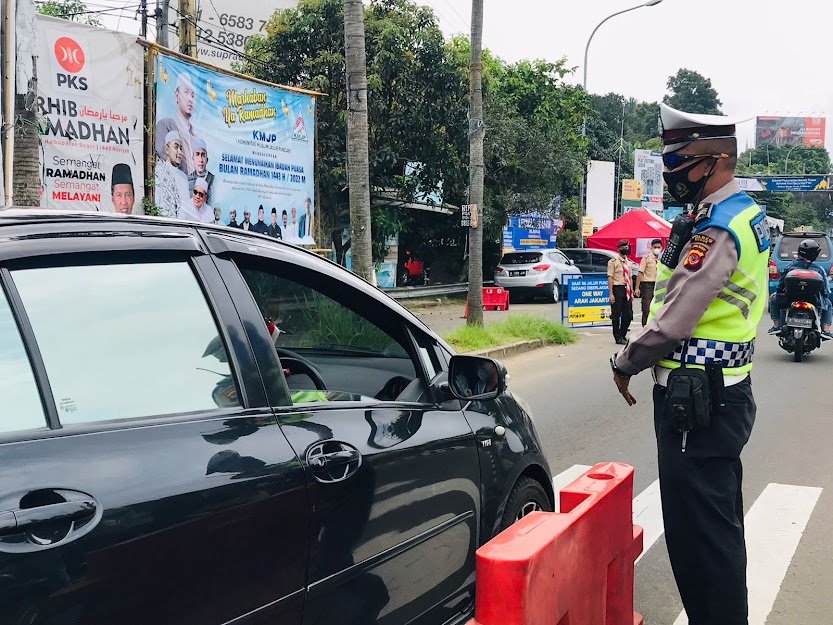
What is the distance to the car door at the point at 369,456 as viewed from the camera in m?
2.19

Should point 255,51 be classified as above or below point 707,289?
above

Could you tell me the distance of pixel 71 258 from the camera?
1.89m

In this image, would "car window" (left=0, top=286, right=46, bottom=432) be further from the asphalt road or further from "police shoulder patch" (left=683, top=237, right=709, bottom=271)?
the asphalt road

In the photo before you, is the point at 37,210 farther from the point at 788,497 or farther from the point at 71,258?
the point at 788,497

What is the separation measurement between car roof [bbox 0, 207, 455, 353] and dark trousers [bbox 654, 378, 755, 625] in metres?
1.15

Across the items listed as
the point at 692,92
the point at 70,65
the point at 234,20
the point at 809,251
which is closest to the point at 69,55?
the point at 70,65

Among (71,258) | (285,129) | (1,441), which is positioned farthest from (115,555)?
(285,129)

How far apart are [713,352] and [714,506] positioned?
1.80ft

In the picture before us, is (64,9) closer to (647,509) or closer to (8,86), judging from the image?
(8,86)

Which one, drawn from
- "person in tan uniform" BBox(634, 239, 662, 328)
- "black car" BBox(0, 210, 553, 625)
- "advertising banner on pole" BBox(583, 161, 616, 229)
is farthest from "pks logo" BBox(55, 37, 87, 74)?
"advertising banner on pole" BBox(583, 161, 616, 229)

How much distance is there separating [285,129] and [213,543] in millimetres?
12000

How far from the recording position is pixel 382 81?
1733 cm

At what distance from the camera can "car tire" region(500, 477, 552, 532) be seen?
3182 mm

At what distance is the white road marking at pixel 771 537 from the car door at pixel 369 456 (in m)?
1.65
